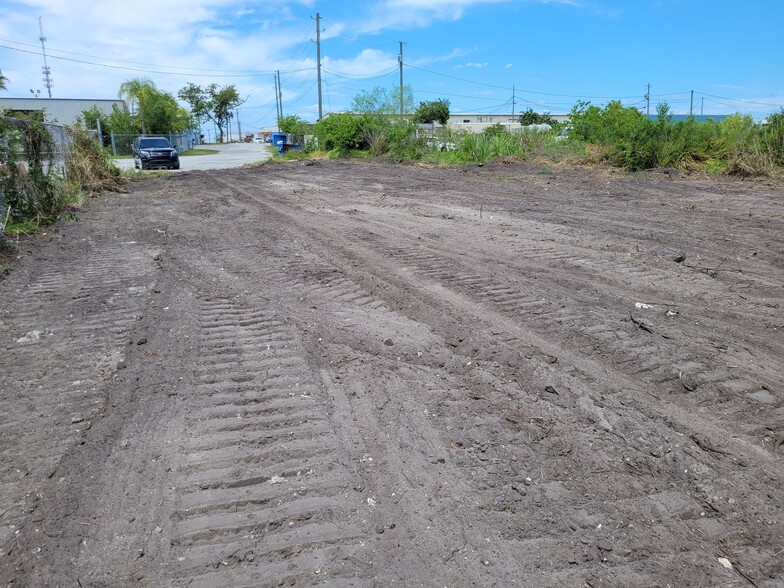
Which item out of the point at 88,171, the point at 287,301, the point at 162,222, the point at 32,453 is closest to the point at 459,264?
the point at 287,301

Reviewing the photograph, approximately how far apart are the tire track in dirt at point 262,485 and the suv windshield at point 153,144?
102 ft

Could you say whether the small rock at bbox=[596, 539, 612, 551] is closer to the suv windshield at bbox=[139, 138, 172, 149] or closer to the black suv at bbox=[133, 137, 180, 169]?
the black suv at bbox=[133, 137, 180, 169]

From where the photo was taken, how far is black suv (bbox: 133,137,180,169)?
102 ft

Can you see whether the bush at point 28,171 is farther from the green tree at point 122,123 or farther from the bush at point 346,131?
the green tree at point 122,123

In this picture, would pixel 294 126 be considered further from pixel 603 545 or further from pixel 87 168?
pixel 603 545

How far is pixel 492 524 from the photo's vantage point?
9.73 ft

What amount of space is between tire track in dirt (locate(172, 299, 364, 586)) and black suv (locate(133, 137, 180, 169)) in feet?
98.5

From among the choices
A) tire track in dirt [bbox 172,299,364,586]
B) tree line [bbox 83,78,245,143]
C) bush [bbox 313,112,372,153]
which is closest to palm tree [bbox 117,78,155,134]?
tree line [bbox 83,78,245,143]

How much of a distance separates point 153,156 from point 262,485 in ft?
105

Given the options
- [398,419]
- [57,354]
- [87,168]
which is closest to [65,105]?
[87,168]

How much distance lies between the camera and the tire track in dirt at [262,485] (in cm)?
271

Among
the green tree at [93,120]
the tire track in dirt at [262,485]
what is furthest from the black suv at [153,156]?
the tire track in dirt at [262,485]

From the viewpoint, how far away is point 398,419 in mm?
3984

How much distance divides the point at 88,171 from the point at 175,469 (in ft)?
55.4
